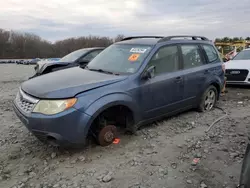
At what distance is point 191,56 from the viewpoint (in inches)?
193

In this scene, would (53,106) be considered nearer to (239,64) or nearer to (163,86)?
(163,86)

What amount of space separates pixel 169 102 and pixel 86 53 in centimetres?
500

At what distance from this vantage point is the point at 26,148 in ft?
12.2

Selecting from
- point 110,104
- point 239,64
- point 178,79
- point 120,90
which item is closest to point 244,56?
point 239,64

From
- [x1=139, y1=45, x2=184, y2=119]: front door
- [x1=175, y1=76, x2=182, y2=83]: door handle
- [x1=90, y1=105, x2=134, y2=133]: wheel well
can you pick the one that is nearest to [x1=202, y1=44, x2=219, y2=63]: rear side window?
[x1=139, y1=45, x2=184, y2=119]: front door

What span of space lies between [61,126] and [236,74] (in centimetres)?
713

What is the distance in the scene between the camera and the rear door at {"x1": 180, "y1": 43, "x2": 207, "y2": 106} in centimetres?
466

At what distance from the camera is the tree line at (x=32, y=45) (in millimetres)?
70500

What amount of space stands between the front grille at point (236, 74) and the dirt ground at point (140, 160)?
3.98m

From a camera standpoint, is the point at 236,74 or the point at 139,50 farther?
the point at 236,74

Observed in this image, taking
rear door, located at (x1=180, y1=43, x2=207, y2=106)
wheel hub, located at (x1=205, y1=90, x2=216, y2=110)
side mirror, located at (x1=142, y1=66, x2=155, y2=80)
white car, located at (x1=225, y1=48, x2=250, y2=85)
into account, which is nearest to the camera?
side mirror, located at (x1=142, y1=66, x2=155, y2=80)

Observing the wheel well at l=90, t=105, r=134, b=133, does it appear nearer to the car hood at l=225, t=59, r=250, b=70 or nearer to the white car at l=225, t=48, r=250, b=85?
the white car at l=225, t=48, r=250, b=85

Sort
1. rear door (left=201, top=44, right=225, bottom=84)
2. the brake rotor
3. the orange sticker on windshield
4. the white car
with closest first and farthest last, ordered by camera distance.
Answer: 1. the brake rotor
2. the orange sticker on windshield
3. rear door (left=201, top=44, right=225, bottom=84)
4. the white car

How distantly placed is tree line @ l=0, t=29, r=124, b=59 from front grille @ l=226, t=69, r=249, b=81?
61.0 metres
